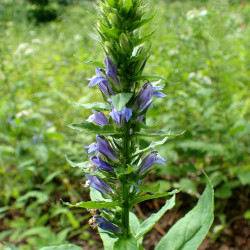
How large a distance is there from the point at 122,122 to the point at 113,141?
0.18 m

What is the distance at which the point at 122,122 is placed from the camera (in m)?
1.37

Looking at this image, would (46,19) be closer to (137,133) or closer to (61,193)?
(61,193)

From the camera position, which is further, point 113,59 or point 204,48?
point 204,48

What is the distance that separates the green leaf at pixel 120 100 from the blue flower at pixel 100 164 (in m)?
0.35

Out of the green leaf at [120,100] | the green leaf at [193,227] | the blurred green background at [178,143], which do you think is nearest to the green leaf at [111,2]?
the green leaf at [120,100]

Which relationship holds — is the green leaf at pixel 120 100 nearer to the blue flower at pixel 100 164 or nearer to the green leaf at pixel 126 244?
the blue flower at pixel 100 164

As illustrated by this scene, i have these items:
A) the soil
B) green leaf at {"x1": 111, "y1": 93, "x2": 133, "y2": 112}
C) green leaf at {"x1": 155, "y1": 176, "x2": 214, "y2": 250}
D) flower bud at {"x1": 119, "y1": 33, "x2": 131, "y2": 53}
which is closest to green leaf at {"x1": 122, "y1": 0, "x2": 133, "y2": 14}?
flower bud at {"x1": 119, "y1": 33, "x2": 131, "y2": 53}

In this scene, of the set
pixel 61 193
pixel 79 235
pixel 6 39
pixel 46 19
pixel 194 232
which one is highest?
pixel 46 19

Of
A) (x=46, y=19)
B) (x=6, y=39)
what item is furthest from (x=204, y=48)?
(x=46, y=19)

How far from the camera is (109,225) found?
158cm

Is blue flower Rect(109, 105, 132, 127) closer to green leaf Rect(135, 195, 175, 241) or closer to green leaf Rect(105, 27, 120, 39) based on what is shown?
green leaf Rect(105, 27, 120, 39)

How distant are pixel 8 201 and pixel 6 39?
247 cm

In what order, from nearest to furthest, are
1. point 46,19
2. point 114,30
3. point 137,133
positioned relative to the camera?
1. point 114,30
2. point 137,133
3. point 46,19

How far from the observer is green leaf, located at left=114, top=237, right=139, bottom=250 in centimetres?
146
